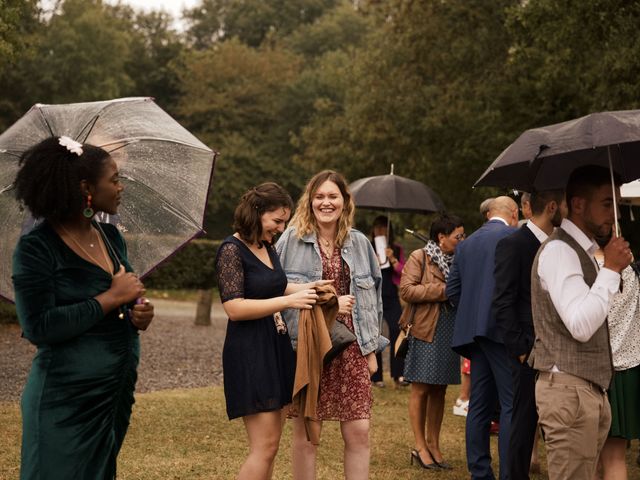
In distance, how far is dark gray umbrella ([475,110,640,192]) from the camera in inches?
211

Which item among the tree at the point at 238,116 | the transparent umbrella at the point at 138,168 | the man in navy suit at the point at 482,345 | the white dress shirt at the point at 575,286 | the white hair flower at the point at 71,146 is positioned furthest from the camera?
the tree at the point at 238,116

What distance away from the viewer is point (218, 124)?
1876 inches

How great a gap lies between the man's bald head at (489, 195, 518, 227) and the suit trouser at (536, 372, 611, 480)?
3377 mm

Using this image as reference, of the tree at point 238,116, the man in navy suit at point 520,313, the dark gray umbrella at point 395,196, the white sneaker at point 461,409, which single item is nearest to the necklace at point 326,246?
the man in navy suit at point 520,313

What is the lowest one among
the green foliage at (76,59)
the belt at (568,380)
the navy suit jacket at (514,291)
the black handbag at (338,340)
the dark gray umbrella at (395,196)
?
the belt at (568,380)

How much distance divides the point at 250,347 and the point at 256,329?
0.11 meters

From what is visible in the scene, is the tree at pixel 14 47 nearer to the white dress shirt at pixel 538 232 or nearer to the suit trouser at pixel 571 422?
the white dress shirt at pixel 538 232

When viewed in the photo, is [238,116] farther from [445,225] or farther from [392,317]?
[445,225]

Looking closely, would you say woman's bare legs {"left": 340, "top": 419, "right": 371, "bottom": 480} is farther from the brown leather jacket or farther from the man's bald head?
the brown leather jacket

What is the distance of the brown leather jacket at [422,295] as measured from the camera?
30.0 feet

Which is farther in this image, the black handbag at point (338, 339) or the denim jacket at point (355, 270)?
the denim jacket at point (355, 270)

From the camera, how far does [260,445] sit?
5.66 m

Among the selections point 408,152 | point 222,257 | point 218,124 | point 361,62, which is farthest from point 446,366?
point 218,124

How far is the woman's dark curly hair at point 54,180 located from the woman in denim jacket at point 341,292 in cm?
217
